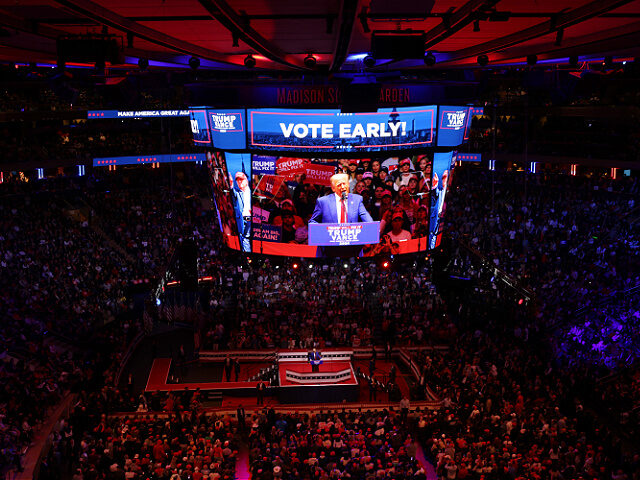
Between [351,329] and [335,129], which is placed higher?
[335,129]

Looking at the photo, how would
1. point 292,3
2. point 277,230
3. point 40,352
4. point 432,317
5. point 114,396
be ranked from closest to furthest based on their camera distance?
point 292,3
point 277,230
point 114,396
point 40,352
point 432,317

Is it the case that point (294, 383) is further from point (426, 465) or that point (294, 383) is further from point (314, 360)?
point (426, 465)

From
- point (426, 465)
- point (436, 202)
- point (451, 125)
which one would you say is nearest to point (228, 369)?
point (426, 465)

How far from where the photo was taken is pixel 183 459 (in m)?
15.3

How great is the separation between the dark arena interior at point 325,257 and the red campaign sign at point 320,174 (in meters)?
0.05

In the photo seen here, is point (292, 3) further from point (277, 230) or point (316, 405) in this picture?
point (316, 405)

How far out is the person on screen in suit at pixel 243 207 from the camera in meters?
17.5

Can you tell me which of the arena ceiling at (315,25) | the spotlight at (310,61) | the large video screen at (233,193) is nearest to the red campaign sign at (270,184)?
the large video screen at (233,193)

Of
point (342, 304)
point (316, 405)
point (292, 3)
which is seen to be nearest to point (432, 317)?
point (342, 304)

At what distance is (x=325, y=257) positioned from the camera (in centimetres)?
1738

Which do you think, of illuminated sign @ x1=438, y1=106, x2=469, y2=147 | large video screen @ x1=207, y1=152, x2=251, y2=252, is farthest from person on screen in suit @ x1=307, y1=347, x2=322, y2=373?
illuminated sign @ x1=438, y1=106, x2=469, y2=147

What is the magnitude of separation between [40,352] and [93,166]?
15.6 meters

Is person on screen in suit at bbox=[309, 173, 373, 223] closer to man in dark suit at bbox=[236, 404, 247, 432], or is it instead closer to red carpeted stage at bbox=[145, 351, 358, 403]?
man in dark suit at bbox=[236, 404, 247, 432]

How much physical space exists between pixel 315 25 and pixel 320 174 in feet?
23.6
